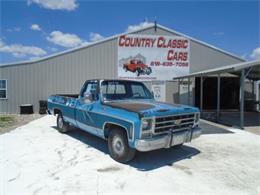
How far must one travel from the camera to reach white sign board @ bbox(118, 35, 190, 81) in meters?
17.8

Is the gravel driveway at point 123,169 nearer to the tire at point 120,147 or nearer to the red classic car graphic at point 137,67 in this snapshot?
the tire at point 120,147

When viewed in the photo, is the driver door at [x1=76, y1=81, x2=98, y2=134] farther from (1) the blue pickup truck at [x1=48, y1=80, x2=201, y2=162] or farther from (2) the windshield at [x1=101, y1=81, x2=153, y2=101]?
(2) the windshield at [x1=101, y1=81, x2=153, y2=101]

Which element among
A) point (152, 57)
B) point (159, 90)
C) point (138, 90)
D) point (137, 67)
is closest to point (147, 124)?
point (138, 90)

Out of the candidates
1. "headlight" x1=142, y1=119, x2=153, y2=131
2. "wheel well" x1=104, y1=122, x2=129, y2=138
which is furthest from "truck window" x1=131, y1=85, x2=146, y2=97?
"headlight" x1=142, y1=119, x2=153, y2=131

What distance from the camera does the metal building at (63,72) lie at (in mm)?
16188

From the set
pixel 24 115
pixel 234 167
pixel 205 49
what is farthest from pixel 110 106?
pixel 205 49

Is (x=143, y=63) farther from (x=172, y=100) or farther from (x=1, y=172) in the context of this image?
(x=1, y=172)

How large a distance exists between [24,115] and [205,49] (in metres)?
13.8

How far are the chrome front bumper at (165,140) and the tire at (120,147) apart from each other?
1.74 feet

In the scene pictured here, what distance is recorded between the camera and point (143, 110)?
16.9 feet

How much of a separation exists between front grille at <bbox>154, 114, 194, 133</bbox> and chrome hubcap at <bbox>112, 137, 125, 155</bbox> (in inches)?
36.0

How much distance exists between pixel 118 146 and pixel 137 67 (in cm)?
1274

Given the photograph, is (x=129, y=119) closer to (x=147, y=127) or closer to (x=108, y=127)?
(x=147, y=127)

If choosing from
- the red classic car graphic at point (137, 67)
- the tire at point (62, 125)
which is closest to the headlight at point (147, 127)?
the tire at point (62, 125)
